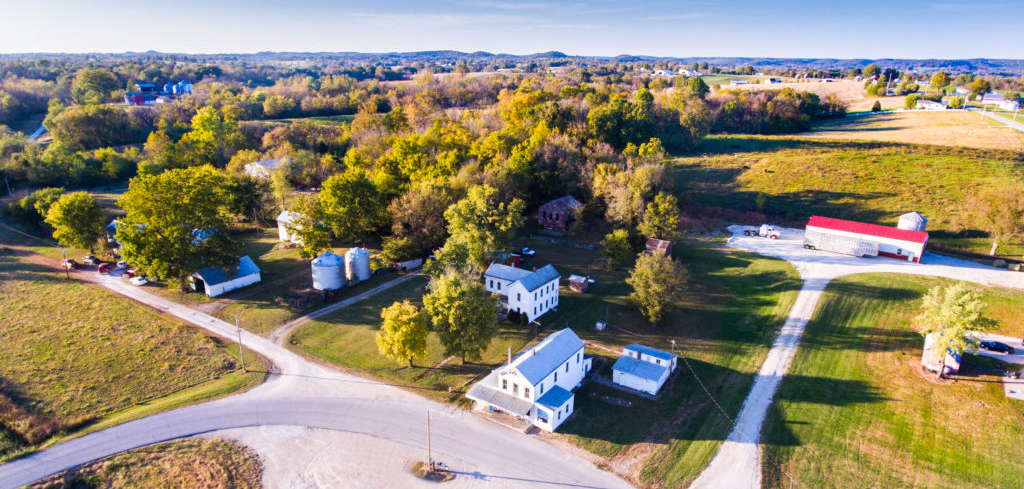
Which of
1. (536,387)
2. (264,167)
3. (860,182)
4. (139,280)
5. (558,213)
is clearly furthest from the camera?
(860,182)

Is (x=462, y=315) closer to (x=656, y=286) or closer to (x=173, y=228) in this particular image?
(x=656, y=286)

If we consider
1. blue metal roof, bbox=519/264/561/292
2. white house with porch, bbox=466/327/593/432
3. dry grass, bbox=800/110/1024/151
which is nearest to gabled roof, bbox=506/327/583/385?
white house with porch, bbox=466/327/593/432

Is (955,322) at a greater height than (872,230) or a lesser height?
lesser

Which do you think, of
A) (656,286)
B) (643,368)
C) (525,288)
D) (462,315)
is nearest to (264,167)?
(525,288)

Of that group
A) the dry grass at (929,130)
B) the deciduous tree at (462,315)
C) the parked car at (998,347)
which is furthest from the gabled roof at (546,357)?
the dry grass at (929,130)

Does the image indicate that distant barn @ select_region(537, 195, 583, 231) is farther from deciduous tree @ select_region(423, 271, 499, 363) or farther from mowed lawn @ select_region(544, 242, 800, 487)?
deciduous tree @ select_region(423, 271, 499, 363)

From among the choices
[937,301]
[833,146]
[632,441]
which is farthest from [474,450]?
[833,146]
